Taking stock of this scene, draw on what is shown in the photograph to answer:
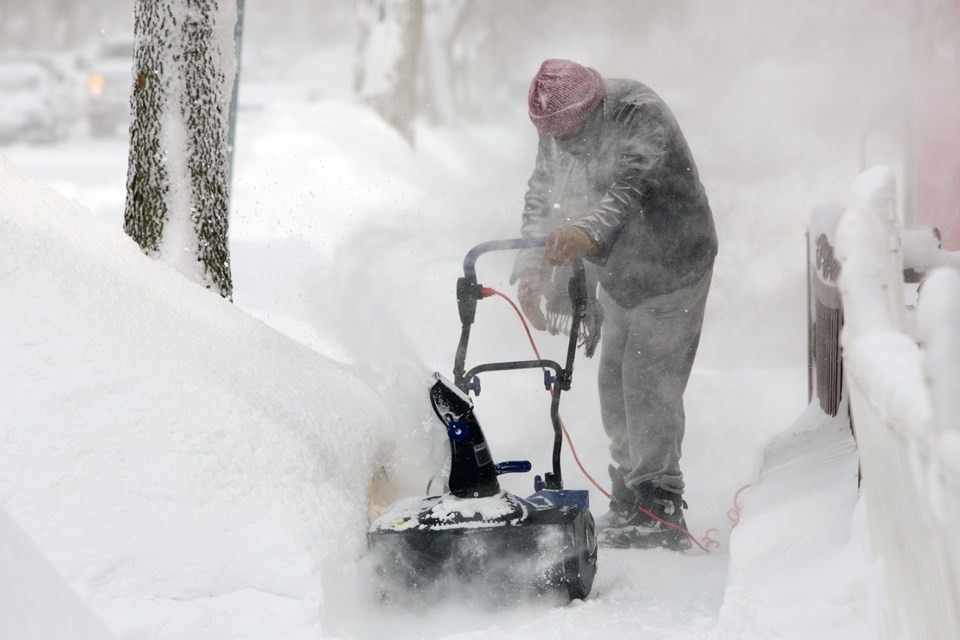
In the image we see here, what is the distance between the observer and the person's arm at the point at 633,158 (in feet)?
13.0

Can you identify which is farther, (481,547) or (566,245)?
(566,245)

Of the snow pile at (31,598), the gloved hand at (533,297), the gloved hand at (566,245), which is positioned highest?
the gloved hand at (566,245)

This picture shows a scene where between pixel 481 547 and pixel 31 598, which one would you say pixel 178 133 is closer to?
pixel 481 547

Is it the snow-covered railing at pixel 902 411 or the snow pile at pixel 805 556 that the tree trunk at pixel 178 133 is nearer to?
the snow pile at pixel 805 556

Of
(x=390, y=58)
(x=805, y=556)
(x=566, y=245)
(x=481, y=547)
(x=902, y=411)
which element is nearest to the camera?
(x=902, y=411)

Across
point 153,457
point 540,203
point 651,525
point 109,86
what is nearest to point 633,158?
point 540,203

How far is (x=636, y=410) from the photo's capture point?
437 centimetres

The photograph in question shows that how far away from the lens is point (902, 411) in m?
1.27

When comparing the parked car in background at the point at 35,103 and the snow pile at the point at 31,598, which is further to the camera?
the parked car in background at the point at 35,103

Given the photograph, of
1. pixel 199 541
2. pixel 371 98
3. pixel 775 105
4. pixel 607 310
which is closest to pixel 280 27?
pixel 371 98

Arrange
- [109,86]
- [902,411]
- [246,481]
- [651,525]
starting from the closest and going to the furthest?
1. [902,411]
2. [246,481]
3. [651,525]
4. [109,86]

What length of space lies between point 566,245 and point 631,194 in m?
0.46

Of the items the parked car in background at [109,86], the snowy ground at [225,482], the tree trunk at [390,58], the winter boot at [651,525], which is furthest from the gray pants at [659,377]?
the parked car in background at [109,86]

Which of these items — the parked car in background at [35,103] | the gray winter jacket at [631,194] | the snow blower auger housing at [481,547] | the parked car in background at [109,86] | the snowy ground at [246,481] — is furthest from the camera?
the parked car in background at [35,103]
